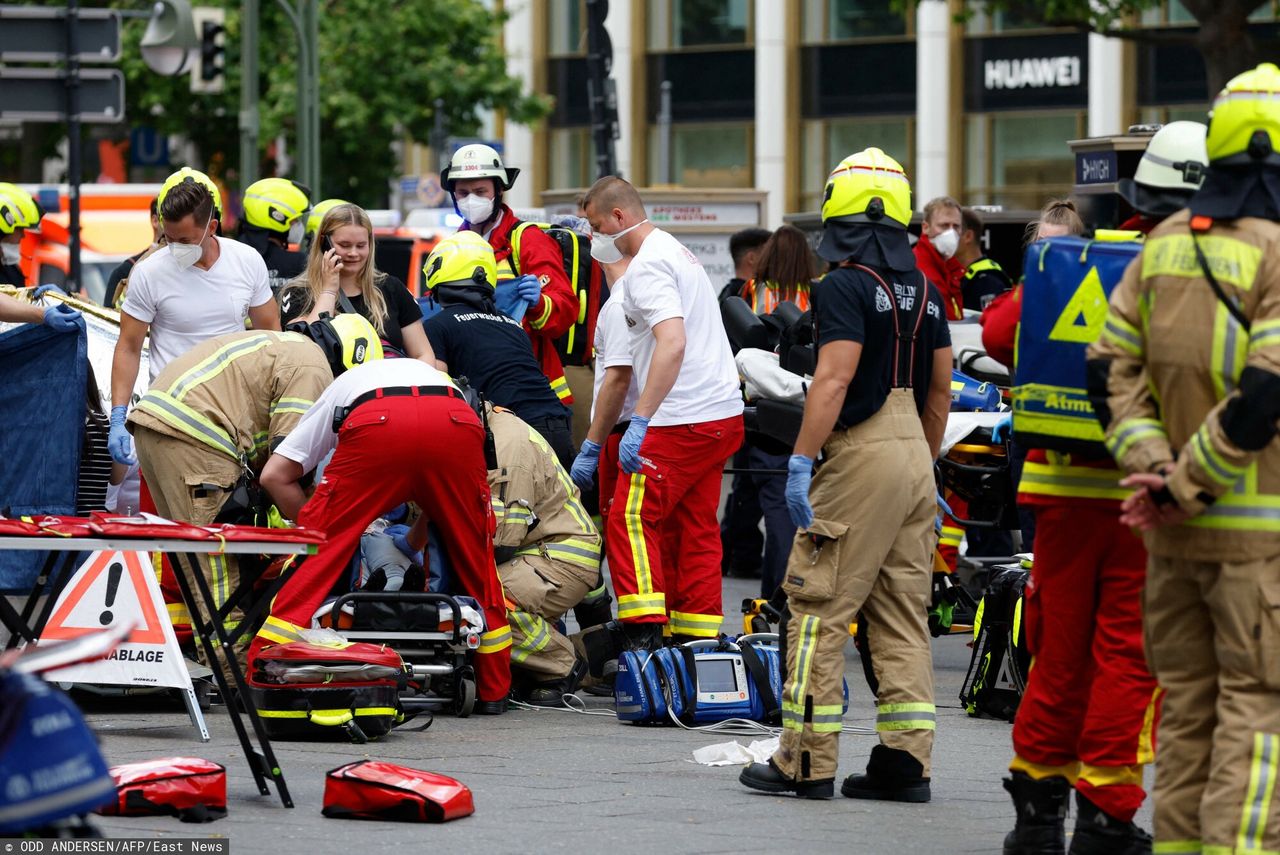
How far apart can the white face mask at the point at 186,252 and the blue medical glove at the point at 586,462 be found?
1758 mm

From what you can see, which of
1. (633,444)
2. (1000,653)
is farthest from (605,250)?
(1000,653)

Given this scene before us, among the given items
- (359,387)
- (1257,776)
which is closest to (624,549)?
(359,387)

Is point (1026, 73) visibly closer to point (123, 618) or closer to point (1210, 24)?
point (1210, 24)

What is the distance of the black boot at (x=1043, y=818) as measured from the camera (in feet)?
19.1

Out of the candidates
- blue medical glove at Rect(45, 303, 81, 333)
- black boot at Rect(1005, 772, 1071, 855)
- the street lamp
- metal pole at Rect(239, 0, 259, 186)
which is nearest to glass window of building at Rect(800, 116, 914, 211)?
metal pole at Rect(239, 0, 259, 186)

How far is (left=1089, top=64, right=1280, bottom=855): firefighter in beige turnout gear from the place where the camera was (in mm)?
4934

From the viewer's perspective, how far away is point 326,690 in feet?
24.9

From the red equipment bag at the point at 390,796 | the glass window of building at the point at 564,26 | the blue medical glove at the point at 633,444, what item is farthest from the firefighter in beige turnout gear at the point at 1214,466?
the glass window of building at the point at 564,26

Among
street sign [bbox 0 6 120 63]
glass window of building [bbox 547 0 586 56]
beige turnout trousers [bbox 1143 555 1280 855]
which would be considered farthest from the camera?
glass window of building [bbox 547 0 586 56]

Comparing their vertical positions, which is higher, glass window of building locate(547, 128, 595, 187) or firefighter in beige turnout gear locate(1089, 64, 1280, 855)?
glass window of building locate(547, 128, 595, 187)

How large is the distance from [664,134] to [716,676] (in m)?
31.0

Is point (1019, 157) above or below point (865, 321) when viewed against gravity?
above

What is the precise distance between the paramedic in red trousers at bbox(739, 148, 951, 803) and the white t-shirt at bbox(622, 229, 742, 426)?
1913 millimetres

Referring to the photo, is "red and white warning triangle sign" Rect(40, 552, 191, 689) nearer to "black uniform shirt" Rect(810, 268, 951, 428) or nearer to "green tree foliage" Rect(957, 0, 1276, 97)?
"black uniform shirt" Rect(810, 268, 951, 428)
